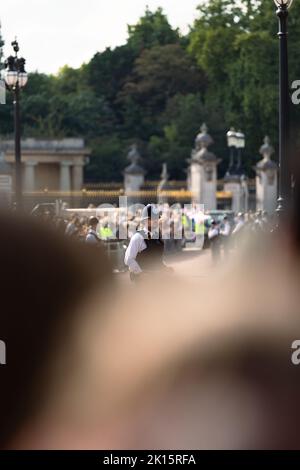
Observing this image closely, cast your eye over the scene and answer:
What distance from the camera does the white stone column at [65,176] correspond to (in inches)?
2574

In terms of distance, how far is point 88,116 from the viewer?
7450 cm

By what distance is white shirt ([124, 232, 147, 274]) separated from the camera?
12.2 meters

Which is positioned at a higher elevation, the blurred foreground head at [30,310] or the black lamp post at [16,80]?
the black lamp post at [16,80]

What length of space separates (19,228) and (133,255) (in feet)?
10.6

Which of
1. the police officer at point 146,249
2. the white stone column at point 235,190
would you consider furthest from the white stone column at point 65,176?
the police officer at point 146,249

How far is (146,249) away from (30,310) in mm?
3224

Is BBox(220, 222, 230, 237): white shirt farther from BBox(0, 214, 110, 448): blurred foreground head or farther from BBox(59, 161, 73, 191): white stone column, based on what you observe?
BBox(59, 161, 73, 191): white stone column

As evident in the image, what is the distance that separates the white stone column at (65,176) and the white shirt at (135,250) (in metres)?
53.0

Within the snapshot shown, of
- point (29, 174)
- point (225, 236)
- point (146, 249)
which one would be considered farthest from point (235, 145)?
point (146, 249)

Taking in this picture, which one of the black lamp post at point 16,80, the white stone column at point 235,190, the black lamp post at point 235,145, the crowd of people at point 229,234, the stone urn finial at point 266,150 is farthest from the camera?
the stone urn finial at point 266,150

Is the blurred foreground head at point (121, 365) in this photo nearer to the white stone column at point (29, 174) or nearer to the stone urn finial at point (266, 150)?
the stone urn finial at point (266, 150)

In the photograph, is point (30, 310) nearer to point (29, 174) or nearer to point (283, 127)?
point (283, 127)

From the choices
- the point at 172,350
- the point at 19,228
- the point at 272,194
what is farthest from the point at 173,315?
the point at 272,194

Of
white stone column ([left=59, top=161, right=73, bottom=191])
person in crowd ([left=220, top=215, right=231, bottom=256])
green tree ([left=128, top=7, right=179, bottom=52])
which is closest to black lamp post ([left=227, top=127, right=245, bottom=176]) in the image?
white stone column ([left=59, top=161, right=73, bottom=191])
